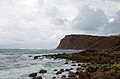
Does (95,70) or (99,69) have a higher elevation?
(99,69)

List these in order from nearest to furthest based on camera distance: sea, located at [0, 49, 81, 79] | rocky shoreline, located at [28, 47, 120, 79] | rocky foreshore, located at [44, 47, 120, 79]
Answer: rocky foreshore, located at [44, 47, 120, 79] → rocky shoreline, located at [28, 47, 120, 79] → sea, located at [0, 49, 81, 79]

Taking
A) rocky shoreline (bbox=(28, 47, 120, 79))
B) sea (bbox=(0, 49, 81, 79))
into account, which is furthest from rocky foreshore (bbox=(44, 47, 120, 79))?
sea (bbox=(0, 49, 81, 79))

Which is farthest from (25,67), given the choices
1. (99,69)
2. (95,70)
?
(99,69)

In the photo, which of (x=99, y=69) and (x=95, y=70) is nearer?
(x=99, y=69)

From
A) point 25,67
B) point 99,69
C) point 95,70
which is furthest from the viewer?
point 25,67

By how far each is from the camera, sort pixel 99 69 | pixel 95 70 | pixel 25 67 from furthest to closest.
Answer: pixel 25 67 → pixel 95 70 → pixel 99 69

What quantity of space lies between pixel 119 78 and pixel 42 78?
11.5 metres

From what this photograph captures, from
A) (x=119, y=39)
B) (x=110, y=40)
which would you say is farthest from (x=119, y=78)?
(x=110, y=40)

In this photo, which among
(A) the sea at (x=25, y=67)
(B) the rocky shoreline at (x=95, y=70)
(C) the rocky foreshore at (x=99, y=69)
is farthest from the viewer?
(A) the sea at (x=25, y=67)

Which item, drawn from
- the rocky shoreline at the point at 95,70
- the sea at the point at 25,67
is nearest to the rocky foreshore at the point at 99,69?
the rocky shoreline at the point at 95,70

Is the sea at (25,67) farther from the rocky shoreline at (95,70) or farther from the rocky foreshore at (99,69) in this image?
the rocky foreshore at (99,69)

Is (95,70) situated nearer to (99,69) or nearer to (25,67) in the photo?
(99,69)

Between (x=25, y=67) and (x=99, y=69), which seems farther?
(x=25, y=67)

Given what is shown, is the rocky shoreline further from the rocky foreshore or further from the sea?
the sea
